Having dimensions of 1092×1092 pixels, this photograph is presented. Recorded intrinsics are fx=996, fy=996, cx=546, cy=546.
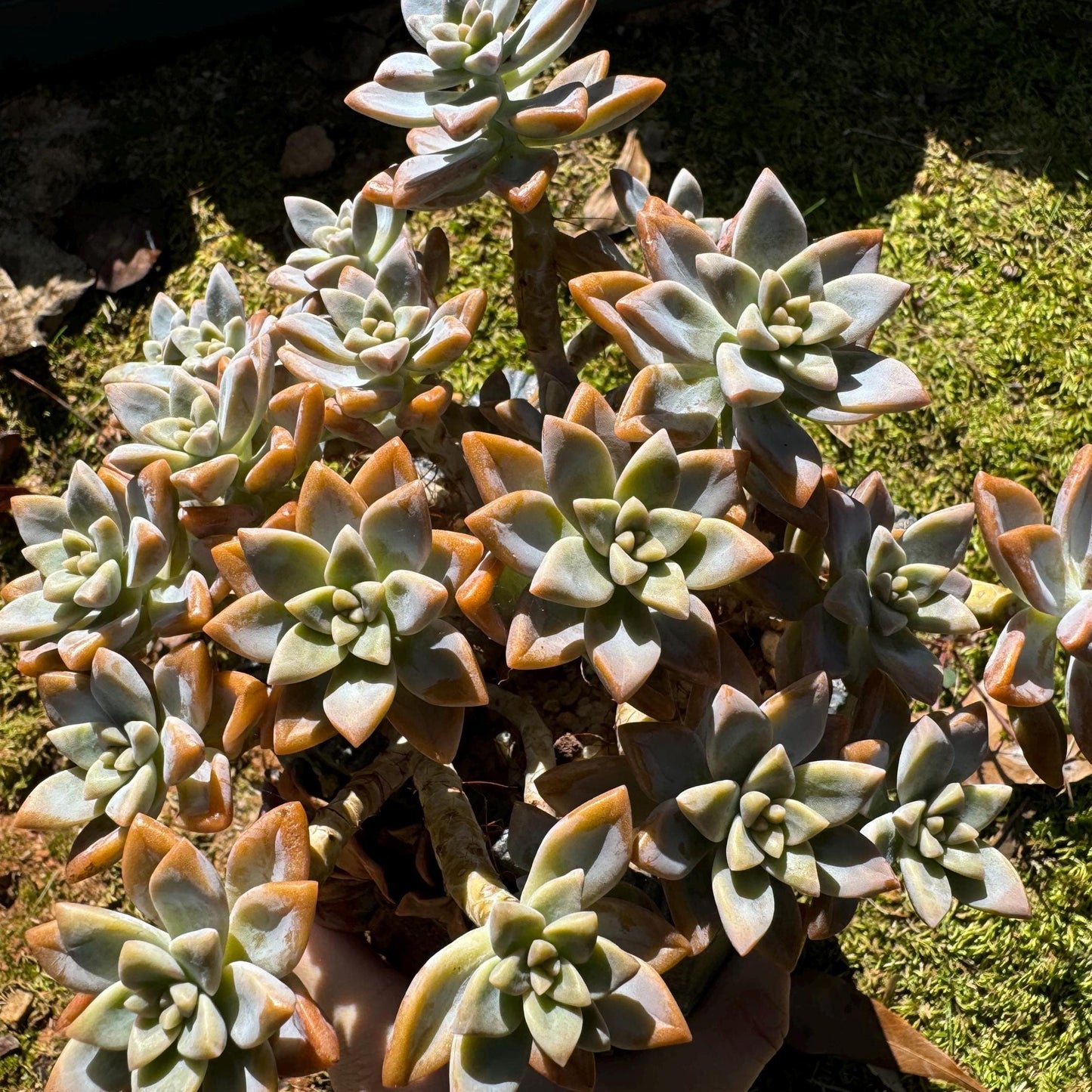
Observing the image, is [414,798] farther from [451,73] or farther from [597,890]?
[451,73]

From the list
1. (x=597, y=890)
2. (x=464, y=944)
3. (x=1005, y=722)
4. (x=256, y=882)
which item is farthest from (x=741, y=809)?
(x=1005, y=722)

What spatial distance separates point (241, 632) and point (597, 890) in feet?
1.22

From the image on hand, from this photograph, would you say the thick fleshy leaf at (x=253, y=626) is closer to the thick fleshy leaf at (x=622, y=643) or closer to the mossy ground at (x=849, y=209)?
the thick fleshy leaf at (x=622, y=643)

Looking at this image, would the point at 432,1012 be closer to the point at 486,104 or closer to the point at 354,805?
the point at 354,805

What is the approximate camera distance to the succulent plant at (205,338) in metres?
1.15

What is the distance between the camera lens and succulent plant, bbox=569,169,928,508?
2.86 feet

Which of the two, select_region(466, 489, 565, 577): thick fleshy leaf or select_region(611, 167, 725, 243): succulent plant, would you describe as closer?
select_region(466, 489, 565, 577): thick fleshy leaf

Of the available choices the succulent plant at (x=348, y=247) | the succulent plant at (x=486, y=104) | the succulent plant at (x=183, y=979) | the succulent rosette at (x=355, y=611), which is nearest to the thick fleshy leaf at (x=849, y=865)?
the succulent rosette at (x=355, y=611)

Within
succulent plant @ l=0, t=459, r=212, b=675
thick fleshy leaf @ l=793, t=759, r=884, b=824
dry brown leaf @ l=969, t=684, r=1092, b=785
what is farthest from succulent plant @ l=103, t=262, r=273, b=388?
dry brown leaf @ l=969, t=684, r=1092, b=785

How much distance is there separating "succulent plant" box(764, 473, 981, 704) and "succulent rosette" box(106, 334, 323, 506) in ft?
1.57

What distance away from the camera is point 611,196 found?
1.88 meters

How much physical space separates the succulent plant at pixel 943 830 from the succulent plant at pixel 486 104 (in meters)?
0.64

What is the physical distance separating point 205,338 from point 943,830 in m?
0.97

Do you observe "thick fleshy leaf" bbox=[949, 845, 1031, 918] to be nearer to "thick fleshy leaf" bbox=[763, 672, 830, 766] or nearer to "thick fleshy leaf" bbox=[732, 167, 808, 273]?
"thick fleshy leaf" bbox=[763, 672, 830, 766]
